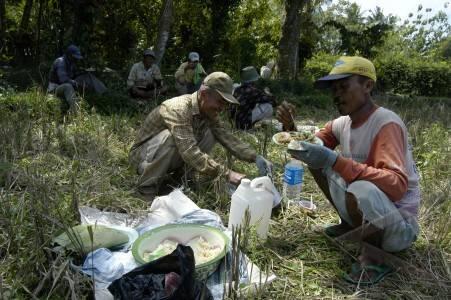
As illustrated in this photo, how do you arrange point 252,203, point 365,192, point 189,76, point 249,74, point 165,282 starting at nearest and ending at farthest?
point 165,282 < point 365,192 < point 252,203 < point 249,74 < point 189,76

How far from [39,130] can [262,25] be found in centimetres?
1476

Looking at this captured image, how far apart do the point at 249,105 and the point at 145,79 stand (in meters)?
2.32

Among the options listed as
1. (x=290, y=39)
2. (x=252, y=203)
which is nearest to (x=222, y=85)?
(x=252, y=203)

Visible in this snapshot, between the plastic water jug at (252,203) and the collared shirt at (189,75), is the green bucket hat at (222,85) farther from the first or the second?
the collared shirt at (189,75)

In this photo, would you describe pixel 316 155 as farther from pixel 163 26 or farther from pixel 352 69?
pixel 163 26

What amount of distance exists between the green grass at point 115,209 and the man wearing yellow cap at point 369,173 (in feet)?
0.59

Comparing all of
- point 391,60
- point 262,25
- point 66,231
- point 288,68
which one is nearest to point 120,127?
point 66,231

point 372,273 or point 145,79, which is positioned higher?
point 145,79

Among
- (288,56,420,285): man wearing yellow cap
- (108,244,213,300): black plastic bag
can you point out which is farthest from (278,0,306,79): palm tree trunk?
(108,244,213,300): black plastic bag

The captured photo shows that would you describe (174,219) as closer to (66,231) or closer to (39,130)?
(66,231)

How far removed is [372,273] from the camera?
2.29 m

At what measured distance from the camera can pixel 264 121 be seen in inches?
222

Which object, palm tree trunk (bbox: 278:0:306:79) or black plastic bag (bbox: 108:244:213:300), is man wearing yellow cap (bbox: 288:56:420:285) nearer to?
black plastic bag (bbox: 108:244:213:300)

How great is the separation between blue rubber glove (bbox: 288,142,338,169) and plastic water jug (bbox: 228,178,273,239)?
13.9 inches
